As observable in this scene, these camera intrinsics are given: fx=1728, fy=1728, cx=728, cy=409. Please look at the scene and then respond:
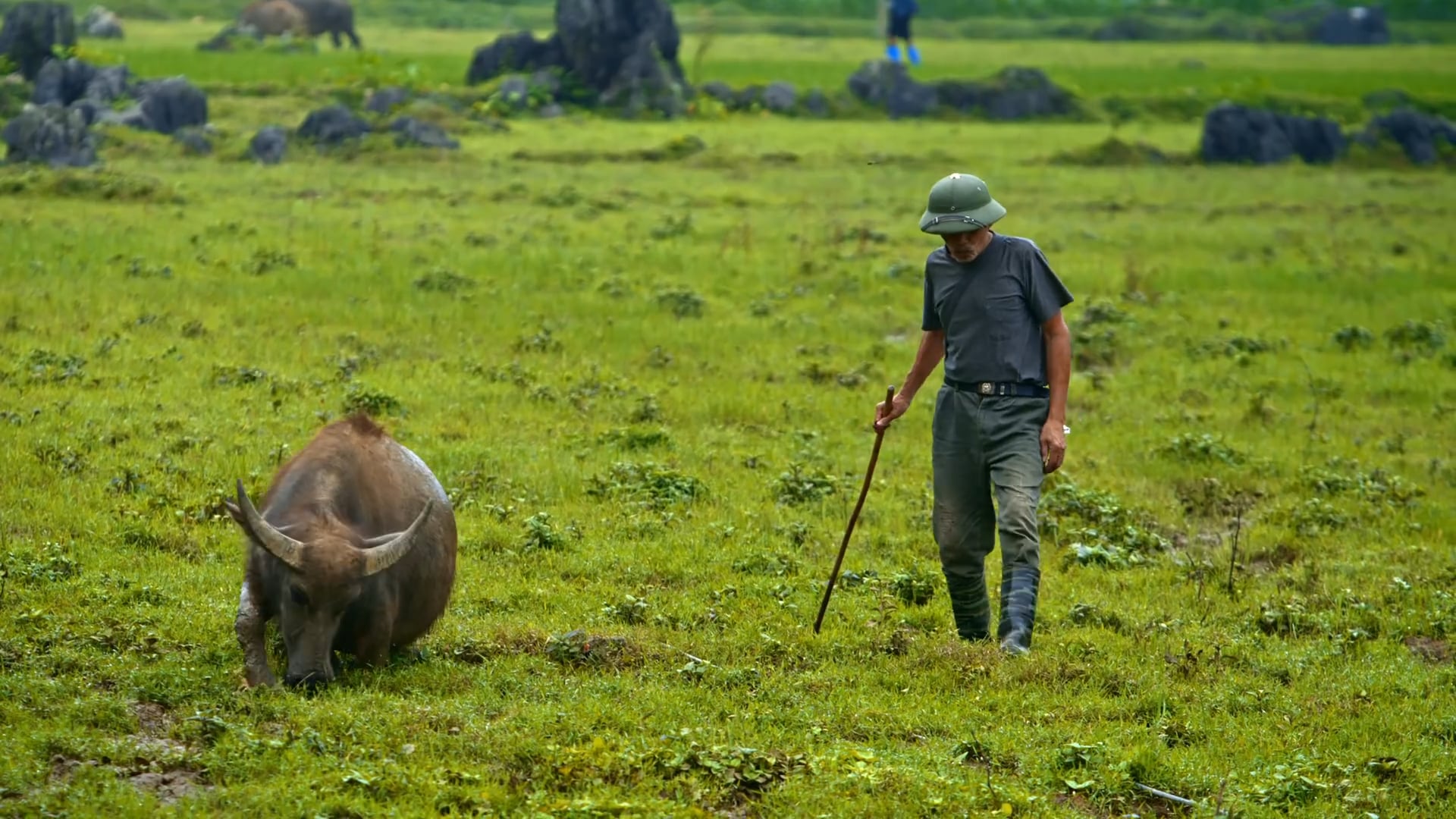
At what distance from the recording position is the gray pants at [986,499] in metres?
8.54

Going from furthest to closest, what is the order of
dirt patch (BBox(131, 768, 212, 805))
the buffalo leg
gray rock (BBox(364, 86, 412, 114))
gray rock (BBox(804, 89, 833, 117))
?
gray rock (BBox(804, 89, 833, 117)) → gray rock (BBox(364, 86, 412, 114)) → the buffalo leg → dirt patch (BBox(131, 768, 212, 805))

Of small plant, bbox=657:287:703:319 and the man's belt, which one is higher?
the man's belt

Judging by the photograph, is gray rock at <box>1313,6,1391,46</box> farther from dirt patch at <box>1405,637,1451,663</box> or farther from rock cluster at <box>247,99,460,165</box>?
dirt patch at <box>1405,637,1451,663</box>

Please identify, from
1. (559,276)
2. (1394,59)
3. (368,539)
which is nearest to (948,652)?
(368,539)

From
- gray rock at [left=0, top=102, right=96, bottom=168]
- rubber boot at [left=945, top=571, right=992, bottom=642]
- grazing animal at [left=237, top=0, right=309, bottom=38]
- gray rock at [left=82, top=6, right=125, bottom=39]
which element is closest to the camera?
rubber boot at [left=945, top=571, right=992, bottom=642]

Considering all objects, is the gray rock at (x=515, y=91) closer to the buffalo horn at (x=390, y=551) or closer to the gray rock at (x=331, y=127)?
the gray rock at (x=331, y=127)

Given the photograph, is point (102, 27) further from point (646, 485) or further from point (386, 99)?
point (646, 485)

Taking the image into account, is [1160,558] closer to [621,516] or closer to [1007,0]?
[621,516]

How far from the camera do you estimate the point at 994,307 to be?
8.59 meters

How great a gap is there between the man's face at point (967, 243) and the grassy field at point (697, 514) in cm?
197

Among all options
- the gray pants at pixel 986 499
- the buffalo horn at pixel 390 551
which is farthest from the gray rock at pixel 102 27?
the buffalo horn at pixel 390 551

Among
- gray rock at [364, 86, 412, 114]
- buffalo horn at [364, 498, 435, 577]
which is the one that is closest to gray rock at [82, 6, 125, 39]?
gray rock at [364, 86, 412, 114]

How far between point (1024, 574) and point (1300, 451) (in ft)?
21.5

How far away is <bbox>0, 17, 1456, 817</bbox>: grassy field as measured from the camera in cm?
683
